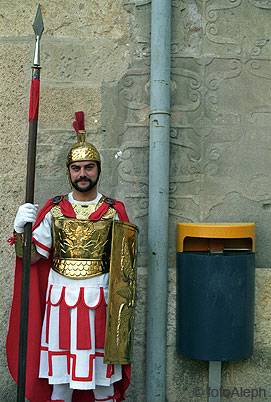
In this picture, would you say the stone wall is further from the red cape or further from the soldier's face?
the soldier's face

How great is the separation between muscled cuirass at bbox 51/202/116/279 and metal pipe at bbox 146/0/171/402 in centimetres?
47

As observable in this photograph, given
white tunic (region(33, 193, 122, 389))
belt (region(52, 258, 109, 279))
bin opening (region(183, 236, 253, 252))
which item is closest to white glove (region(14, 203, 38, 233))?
white tunic (region(33, 193, 122, 389))

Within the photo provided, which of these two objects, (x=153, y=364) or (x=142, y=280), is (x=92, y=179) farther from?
(x=153, y=364)

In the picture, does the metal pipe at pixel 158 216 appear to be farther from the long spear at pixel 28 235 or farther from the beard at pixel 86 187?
the long spear at pixel 28 235

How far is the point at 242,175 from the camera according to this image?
3.24m

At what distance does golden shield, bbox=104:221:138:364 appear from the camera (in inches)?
102

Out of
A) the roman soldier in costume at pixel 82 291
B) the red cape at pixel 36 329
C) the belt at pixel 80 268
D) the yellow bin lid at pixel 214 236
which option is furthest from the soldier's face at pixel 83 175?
the yellow bin lid at pixel 214 236

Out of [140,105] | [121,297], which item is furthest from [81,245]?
[140,105]

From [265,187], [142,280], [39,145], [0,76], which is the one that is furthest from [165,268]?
[0,76]

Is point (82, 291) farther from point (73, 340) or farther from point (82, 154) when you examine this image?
point (82, 154)

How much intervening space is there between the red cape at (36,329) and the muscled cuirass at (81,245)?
0.26 feet

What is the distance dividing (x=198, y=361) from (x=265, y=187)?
1.22 m

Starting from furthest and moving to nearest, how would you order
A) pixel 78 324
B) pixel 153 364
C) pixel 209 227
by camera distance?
pixel 153 364 → pixel 209 227 → pixel 78 324

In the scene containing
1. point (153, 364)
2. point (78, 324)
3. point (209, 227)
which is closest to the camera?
point (78, 324)
